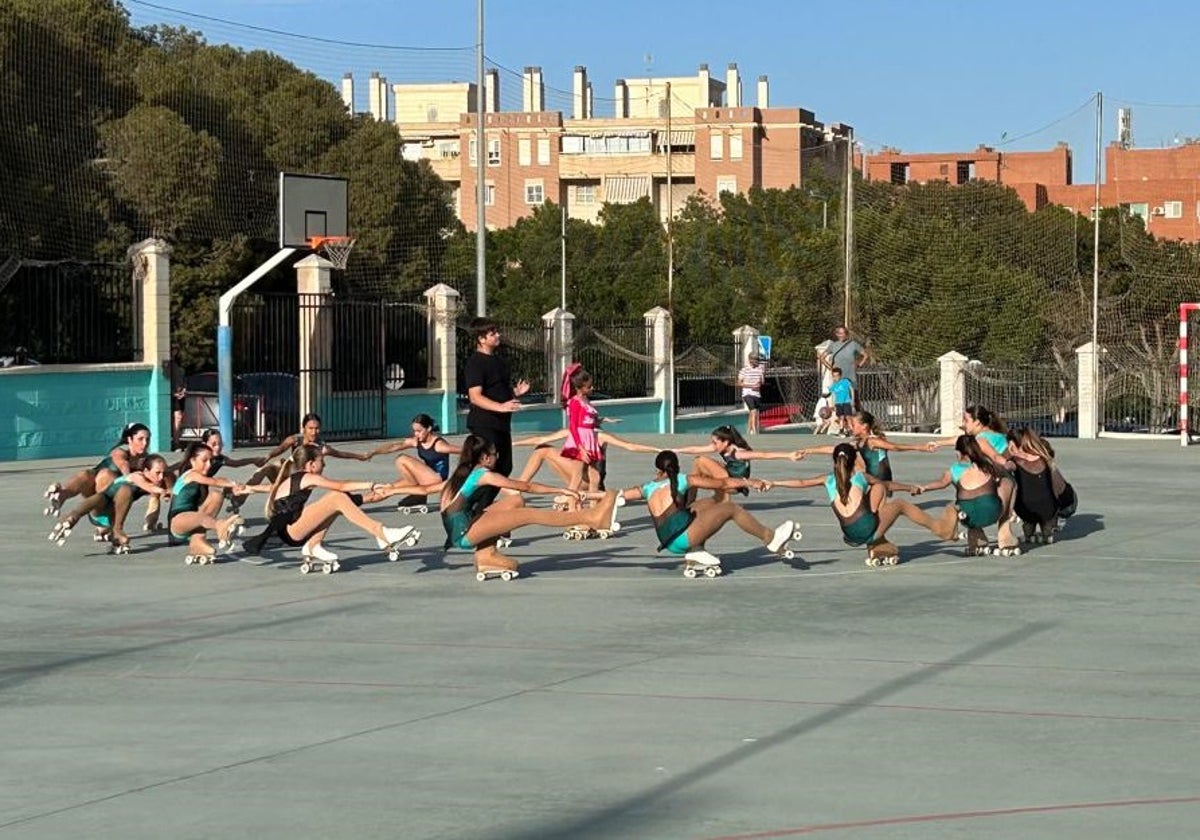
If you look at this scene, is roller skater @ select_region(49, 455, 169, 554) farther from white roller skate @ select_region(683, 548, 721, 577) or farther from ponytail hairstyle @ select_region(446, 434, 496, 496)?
white roller skate @ select_region(683, 548, 721, 577)

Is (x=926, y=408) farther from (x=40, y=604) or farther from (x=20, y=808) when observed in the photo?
(x=20, y=808)

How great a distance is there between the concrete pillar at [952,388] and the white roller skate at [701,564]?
23.7 m

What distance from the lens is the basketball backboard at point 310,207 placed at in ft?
111

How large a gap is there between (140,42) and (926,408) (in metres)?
22.7

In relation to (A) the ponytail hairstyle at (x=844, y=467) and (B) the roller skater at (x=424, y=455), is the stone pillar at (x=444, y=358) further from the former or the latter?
(A) the ponytail hairstyle at (x=844, y=467)

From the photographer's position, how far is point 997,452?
54.7 feet

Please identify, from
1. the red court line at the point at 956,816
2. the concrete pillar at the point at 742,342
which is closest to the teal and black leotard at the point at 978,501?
the red court line at the point at 956,816

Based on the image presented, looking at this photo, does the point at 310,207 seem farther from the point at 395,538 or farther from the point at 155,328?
the point at 395,538

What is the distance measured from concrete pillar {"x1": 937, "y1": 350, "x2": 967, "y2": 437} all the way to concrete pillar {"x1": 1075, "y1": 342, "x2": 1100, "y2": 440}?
229 cm

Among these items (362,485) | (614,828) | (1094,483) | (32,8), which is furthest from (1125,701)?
(32,8)

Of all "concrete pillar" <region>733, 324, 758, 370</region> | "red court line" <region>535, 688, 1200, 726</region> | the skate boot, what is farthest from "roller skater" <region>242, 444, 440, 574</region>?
"concrete pillar" <region>733, 324, 758, 370</region>

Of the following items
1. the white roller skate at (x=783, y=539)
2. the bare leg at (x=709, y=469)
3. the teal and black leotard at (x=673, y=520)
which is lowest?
the white roller skate at (x=783, y=539)

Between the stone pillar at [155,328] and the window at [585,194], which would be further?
the window at [585,194]

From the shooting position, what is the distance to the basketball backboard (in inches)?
1337
